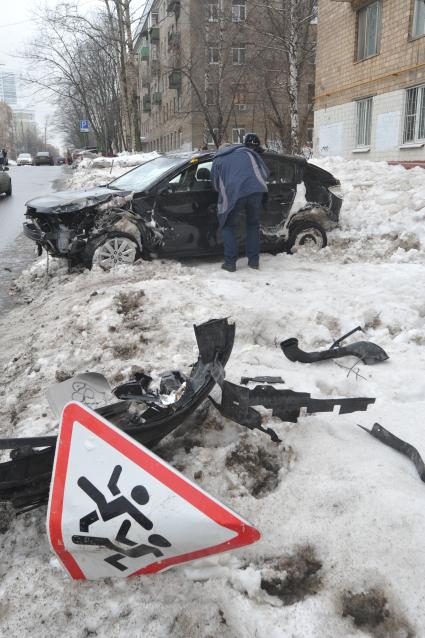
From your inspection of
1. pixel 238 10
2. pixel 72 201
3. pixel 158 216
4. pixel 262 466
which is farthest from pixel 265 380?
pixel 238 10

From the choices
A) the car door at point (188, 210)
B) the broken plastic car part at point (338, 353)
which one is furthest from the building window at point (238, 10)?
the broken plastic car part at point (338, 353)

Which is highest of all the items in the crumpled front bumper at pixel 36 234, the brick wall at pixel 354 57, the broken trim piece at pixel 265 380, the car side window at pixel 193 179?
the brick wall at pixel 354 57

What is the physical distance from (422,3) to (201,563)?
17.4m

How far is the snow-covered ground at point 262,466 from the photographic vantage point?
74.3 inches

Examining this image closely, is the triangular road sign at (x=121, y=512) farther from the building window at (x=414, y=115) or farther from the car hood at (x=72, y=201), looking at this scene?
the building window at (x=414, y=115)

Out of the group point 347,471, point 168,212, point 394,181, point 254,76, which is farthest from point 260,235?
point 254,76

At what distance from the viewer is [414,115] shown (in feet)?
51.1

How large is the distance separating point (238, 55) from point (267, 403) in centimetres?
3584

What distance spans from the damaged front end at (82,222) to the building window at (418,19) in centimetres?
1286

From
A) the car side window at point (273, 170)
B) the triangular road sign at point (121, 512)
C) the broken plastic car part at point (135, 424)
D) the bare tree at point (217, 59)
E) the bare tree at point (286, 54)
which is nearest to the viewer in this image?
the triangular road sign at point (121, 512)

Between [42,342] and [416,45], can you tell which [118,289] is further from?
[416,45]

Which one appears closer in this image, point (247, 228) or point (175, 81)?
point (247, 228)

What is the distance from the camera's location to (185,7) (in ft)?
132

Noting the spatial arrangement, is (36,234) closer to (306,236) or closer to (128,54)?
(306,236)
